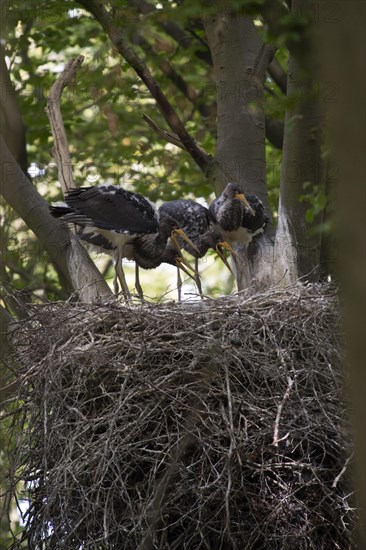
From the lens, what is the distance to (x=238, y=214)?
7695 millimetres

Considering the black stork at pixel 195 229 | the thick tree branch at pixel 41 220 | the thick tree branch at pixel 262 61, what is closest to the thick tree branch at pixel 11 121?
the thick tree branch at pixel 41 220

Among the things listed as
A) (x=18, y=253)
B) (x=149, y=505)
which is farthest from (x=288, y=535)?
(x=18, y=253)

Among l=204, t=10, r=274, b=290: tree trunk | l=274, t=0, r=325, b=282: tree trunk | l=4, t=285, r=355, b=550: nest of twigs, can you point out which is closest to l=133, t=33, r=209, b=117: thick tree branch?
l=204, t=10, r=274, b=290: tree trunk

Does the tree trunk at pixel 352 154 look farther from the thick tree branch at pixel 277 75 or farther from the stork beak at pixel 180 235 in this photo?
the thick tree branch at pixel 277 75

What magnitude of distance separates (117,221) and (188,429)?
8.76ft

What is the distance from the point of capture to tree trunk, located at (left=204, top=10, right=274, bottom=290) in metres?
7.95

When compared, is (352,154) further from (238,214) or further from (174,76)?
(174,76)

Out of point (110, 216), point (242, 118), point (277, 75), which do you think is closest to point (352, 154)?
point (110, 216)

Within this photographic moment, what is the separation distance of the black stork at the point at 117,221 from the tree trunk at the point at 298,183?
1070mm

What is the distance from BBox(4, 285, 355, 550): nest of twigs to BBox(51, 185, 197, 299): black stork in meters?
1.41

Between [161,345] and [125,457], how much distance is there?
0.68 m

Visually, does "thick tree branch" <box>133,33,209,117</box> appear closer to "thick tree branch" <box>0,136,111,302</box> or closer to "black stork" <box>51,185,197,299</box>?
"black stork" <box>51,185,197,299</box>

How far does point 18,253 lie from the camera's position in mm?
9438

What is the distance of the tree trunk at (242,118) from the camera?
313 inches
